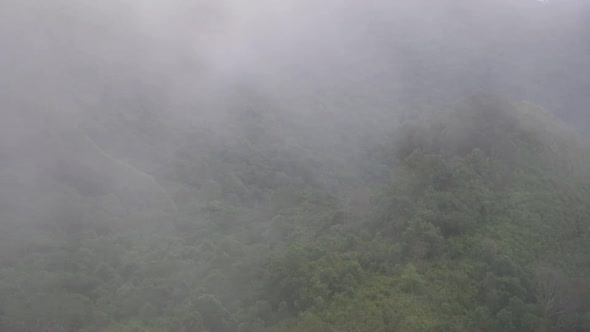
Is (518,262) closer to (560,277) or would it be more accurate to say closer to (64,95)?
(560,277)

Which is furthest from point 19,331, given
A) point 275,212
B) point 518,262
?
point 518,262

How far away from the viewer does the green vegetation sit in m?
16.8

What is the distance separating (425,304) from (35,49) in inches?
988

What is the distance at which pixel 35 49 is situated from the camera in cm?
3091

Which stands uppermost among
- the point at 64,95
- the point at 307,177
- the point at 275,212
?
the point at 64,95

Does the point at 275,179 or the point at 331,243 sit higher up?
the point at 275,179

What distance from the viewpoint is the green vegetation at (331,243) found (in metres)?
16.8

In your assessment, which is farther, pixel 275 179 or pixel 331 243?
pixel 275 179

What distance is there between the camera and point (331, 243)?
20.8 metres

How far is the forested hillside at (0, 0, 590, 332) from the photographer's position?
1741 centimetres

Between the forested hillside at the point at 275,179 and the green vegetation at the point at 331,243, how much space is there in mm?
80

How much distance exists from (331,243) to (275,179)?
34.6 feet

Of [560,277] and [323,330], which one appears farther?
[560,277]

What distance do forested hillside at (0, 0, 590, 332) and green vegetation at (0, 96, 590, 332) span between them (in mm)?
80
